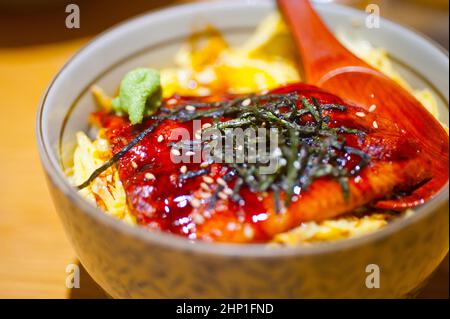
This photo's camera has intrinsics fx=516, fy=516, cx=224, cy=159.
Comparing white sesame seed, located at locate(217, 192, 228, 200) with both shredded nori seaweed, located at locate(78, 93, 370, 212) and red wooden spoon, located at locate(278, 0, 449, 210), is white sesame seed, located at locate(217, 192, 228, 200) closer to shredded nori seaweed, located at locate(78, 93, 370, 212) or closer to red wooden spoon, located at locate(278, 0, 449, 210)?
shredded nori seaweed, located at locate(78, 93, 370, 212)

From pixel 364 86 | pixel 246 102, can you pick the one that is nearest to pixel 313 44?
pixel 364 86

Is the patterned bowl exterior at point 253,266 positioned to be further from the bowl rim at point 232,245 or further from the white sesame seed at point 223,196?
the white sesame seed at point 223,196

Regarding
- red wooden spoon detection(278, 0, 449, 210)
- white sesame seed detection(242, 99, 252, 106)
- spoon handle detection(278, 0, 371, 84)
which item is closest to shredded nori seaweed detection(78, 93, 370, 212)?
white sesame seed detection(242, 99, 252, 106)

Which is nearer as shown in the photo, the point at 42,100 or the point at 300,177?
the point at 300,177

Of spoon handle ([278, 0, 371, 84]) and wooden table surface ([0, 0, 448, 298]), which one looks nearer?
wooden table surface ([0, 0, 448, 298])

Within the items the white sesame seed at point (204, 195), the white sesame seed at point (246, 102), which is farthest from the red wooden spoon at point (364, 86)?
the white sesame seed at point (204, 195)

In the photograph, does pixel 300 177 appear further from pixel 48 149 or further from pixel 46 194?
pixel 46 194
